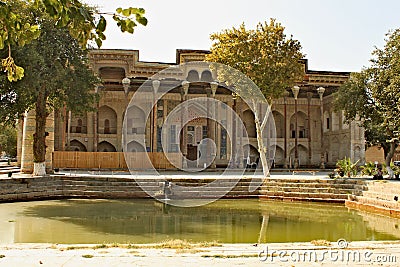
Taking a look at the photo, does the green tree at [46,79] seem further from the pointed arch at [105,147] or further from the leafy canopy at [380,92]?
the pointed arch at [105,147]

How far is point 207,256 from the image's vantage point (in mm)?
6262

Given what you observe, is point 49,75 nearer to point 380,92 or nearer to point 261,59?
point 261,59

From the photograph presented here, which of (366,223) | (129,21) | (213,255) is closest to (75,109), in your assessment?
(366,223)

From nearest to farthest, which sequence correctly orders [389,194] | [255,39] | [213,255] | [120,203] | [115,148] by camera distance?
[213,255], [389,194], [120,203], [255,39], [115,148]

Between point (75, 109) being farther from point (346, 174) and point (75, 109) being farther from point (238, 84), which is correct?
point (346, 174)

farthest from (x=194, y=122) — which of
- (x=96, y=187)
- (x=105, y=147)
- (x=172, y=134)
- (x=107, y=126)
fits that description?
(x=96, y=187)

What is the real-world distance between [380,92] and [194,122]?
19084 millimetres

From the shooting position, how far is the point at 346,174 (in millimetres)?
20750

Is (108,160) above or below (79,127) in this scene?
below

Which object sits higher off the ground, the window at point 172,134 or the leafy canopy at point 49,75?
the leafy canopy at point 49,75

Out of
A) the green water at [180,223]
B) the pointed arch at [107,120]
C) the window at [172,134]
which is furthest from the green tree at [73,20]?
the pointed arch at [107,120]

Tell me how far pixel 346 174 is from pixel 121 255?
55.0ft

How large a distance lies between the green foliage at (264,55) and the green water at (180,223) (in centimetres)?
648

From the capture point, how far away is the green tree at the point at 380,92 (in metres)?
17.0
